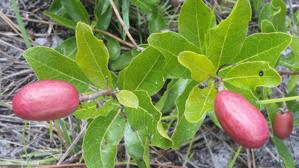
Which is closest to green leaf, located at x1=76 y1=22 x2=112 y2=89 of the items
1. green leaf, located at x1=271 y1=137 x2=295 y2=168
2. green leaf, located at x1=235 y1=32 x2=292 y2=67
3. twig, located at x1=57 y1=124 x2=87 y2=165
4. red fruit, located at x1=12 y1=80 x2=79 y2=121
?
red fruit, located at x1=12 y1=80 x2=79 y2=121

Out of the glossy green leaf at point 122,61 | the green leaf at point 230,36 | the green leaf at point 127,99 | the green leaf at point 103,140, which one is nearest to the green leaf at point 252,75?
the green leaf at point 230,36

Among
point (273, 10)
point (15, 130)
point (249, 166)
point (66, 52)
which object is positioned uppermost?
point (273, 10)

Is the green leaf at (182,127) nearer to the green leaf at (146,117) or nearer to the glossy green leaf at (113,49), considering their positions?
the green leaf at (146,117)

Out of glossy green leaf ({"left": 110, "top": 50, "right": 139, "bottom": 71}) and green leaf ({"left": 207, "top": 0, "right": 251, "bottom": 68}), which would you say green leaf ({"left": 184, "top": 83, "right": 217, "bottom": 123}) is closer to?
green leaf ({"left": 207, "top": 0, "right": 251, "bottom": 68})

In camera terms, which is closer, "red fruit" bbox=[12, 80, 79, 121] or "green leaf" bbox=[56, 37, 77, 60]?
"red fruit" bbox=[12, 80, 79, 121]

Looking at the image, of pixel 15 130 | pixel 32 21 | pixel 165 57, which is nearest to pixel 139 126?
pixel 165 57

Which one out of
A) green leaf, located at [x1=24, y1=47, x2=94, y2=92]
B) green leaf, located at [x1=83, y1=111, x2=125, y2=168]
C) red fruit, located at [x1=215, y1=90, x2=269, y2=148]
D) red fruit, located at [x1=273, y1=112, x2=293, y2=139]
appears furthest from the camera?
red fruit, located at [x1=273, y1=112, x2=293, y2=139]

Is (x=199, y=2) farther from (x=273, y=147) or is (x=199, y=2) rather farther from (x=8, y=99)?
(x=8, y=99)
